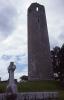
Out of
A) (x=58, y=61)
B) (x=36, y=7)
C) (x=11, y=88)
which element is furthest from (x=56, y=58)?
(x=11, y=88)

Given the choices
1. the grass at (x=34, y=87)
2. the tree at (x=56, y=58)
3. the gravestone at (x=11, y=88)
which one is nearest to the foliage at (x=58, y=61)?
the tree at (x=56, y=58)

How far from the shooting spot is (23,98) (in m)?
18.6

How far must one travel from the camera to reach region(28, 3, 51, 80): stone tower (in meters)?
43.4

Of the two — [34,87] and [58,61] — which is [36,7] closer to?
[58,61]

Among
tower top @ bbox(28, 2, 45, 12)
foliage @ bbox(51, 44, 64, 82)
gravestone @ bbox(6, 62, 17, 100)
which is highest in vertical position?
tower top @ bbox(28, 2, 45, 12)

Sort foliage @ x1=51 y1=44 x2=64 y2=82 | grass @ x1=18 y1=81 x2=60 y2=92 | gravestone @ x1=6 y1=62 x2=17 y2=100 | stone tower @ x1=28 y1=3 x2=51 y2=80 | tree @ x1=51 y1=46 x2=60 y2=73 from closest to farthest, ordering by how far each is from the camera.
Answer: gravestone @ x1=6 y1=62 x2=17 y2=100 < grass @ x1=18 y1=81 x2=60 y2=92 < foliage @ x1=51 y1=44 x2=64 y2=82 < tree @ x1=51 y1=46 x2=60 y2=73 < stone tower @ x1=28 y1=3 x2=51 y2=80

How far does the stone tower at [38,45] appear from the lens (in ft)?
142

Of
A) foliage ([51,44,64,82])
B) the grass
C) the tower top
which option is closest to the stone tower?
the tower top

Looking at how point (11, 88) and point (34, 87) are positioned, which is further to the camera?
point (34, 87)

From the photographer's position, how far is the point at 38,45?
44.4 m

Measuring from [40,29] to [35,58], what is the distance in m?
5.63

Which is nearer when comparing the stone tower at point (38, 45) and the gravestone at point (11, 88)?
the gravestone at point (11, 88)

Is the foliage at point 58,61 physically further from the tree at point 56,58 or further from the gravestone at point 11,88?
the gravestone at point 11,88

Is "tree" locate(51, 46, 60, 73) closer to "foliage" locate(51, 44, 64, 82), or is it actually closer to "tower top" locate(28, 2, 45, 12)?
"foliage" locate(51, 44, 64, 82)
